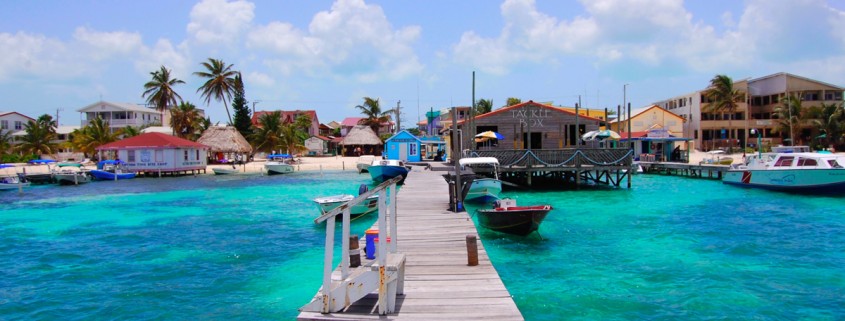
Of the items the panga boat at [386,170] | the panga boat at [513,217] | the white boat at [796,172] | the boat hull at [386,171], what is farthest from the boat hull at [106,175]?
the white boat at [796,172]

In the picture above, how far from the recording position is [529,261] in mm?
14242

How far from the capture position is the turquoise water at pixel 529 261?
11188 millimetres

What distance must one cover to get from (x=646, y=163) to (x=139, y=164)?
4552 cm

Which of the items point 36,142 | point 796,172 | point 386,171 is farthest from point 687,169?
point 36,142

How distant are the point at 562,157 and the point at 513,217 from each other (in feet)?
57.1

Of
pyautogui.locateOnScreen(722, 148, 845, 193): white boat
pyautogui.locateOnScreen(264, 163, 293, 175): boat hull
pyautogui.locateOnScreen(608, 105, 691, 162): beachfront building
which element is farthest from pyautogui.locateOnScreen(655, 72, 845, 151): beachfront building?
pyautogui.locateOnScreen(264, 163, 293, 175): boat hull

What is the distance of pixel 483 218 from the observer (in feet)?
55.0

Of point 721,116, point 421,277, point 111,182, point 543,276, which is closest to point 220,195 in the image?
point 111,182

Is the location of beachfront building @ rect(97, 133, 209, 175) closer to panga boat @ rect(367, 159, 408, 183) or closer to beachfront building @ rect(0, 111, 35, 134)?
panga boat @ rect(367, 159, 408, 183)

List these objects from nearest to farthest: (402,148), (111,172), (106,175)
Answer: (106,175), (111,172), (402,148)

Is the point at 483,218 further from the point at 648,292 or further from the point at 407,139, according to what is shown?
the point at 407,139

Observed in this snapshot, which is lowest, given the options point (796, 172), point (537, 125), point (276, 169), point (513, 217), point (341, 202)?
point (513, 217)

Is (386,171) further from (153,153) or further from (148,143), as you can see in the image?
(148,143)

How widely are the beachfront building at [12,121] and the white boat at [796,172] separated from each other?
93024 mm
